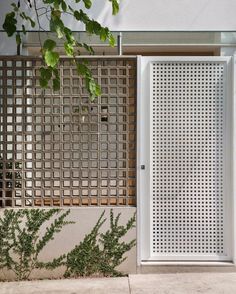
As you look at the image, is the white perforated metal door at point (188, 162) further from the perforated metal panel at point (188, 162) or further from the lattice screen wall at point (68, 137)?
the lattice screen wall at point (68, 137)

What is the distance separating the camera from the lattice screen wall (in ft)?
15.6

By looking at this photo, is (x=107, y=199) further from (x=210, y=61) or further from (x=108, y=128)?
(x=210, y=61)

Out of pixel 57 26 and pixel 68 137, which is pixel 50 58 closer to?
pixel 57 26

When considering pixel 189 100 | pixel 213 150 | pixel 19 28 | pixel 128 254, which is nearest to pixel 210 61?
pixel 189 100

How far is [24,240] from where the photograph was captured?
4695 millimetres

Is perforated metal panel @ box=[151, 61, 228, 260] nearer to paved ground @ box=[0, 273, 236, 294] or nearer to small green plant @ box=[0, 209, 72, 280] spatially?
paved ground @ box=[0, 273, 236, 294]

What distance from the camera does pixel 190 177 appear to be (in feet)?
15.8

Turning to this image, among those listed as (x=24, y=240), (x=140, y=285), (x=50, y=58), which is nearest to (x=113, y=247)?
(x=140, y=285)

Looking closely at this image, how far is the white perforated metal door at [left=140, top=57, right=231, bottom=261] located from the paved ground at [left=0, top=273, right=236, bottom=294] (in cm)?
27

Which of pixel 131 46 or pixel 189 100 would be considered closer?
pixel 189 100

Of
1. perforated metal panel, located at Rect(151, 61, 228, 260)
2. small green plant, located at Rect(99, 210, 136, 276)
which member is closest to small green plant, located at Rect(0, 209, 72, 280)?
small green plant, located at Rect(99, 210, 136, 276)

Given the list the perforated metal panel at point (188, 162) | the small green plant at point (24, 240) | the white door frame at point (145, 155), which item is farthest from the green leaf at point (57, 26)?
the small green plant at point (24, 240)

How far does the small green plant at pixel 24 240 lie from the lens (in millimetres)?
4695

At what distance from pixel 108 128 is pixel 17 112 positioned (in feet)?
2.85
